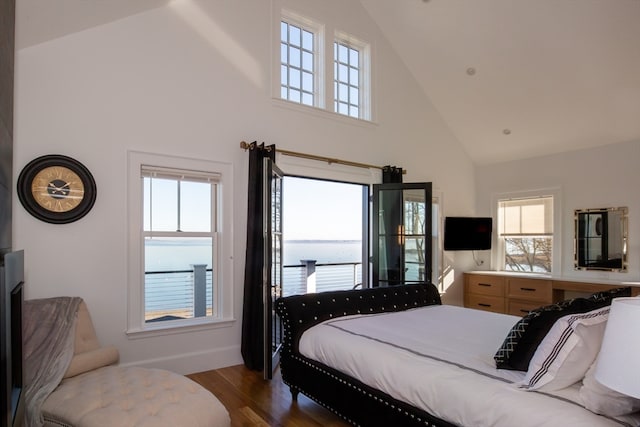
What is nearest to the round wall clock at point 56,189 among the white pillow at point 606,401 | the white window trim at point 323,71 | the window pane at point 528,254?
the white window trim at point 323,71

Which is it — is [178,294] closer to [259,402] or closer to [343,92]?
[259,402]

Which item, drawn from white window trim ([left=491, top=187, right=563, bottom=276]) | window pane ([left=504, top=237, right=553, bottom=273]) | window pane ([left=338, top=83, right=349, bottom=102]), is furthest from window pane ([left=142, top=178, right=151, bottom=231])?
window pane ([left=504, top=237, right=553, bottom=273])

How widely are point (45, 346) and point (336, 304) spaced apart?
203 centimetres

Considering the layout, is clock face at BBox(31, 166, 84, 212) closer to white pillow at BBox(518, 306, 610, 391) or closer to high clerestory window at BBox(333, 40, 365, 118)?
high clerestory window at BBox(333, 40, 365, 118)

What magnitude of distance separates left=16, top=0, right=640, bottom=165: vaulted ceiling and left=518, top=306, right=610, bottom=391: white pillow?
379 cm

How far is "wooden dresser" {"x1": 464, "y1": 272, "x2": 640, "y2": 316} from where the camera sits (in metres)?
5.18

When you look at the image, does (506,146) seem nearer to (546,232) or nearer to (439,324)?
(546,232)

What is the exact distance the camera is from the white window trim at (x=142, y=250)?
3.40 meters

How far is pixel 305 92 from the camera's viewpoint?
4.77 m

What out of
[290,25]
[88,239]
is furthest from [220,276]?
[290,25]

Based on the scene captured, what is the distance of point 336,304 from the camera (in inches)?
123

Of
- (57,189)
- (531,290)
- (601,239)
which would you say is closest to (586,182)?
(601,239)

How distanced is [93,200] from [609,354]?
352cm

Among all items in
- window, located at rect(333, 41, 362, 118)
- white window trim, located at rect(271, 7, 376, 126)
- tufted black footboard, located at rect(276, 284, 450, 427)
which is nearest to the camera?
tufted black footboard, located at rect(276, 284, 450, 427)
